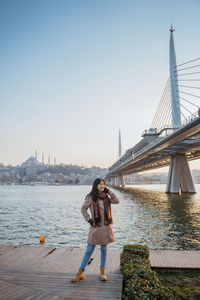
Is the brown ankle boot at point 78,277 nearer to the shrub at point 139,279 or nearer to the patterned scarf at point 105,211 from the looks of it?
the shrub at point 139,279

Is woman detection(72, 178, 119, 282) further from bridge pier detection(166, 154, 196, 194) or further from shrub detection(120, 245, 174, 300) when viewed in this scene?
bridge pier detection(166, 154, 196, 194)

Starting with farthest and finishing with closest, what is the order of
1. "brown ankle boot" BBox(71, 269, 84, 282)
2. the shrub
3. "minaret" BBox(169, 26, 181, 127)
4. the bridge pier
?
the bridge pier → "minaret" BBox(169, 26, 181, 127) → "brown ankle boot" BBox(71, 269, 84, 282) → the shrub

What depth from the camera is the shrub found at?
11.5 feet

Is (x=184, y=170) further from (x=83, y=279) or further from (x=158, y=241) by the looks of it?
(x=83, y=279)

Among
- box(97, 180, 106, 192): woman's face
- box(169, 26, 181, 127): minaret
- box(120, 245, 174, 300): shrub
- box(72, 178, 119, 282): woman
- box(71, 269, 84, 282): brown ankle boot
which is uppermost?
box(169, 26, 181, 127): minaret

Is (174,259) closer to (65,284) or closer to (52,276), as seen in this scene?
(65,284)

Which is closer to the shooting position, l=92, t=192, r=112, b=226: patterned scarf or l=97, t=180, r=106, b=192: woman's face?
l=92, t=192, r=112, b=226: patterned scarf

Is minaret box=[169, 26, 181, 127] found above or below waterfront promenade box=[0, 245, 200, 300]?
above

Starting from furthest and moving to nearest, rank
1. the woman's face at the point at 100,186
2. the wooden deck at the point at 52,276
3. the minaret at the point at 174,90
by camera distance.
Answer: the minaret at the point at 174,90 < the woman's face at the point at 100,186 < the wooden deck at the point at 52,276

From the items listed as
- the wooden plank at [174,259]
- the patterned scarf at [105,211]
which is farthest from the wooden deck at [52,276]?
the patterned scarf at [105,211]

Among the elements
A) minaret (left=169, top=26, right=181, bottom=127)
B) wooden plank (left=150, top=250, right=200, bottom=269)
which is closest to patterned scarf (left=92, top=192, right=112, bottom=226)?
wooden plank (left=150, top=250, right=200, bottom=269)

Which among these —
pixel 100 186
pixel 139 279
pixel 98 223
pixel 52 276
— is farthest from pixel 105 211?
pixel 52 276

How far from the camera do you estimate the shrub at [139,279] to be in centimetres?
349

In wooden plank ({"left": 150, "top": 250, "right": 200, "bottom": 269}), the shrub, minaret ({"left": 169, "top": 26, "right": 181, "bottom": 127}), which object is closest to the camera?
the shrub
